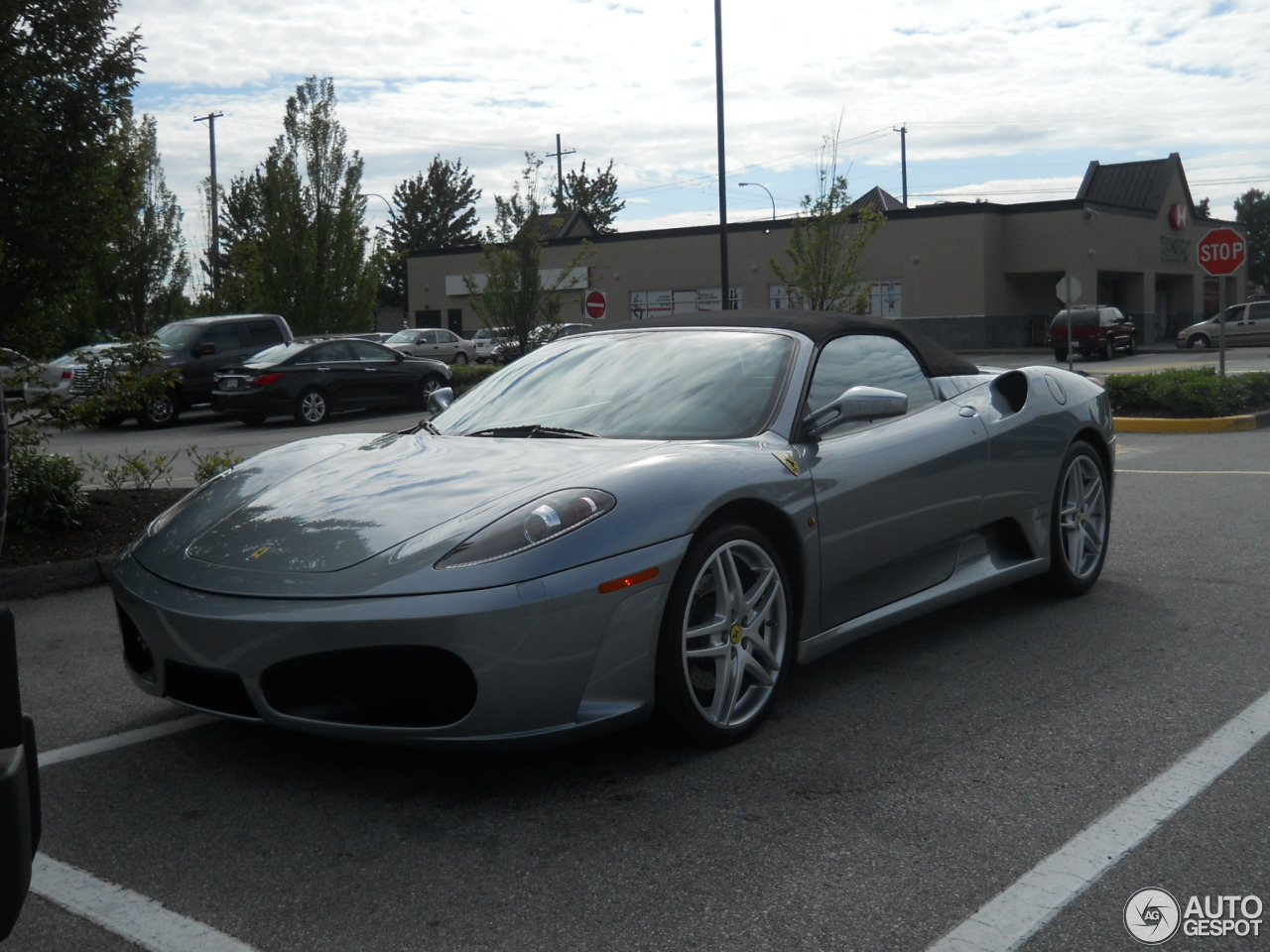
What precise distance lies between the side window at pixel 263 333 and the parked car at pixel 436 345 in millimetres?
17612

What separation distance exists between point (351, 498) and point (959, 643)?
2.50 meters

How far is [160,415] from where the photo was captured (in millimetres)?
19609

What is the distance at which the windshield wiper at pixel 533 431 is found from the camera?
427 cm

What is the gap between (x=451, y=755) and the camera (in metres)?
3.77

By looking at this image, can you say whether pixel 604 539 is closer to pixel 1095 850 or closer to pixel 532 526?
pixel 532 526

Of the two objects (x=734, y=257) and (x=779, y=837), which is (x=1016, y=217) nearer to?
(x=734, y=257)

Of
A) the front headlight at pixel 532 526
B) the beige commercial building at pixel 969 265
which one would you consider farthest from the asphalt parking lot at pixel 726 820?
the beige commercial building at pixel 969 265

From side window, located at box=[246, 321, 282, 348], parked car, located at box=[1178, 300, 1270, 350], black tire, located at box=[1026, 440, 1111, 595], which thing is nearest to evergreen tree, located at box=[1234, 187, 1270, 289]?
parked car, located at box=[1178, 300, 1270, 350]

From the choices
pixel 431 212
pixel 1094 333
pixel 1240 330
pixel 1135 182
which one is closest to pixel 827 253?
pixel 1094 333

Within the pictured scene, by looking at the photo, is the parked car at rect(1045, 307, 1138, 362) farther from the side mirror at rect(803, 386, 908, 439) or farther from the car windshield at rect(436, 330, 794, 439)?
the side mirror at rect(803, 386, 908, 439)

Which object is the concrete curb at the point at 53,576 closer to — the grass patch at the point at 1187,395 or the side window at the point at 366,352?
the grass patch at the point at 1187,395

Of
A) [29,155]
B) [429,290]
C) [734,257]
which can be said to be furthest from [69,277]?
[429,290]

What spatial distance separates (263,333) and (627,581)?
63.1 feet

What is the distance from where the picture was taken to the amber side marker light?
3354 mm
